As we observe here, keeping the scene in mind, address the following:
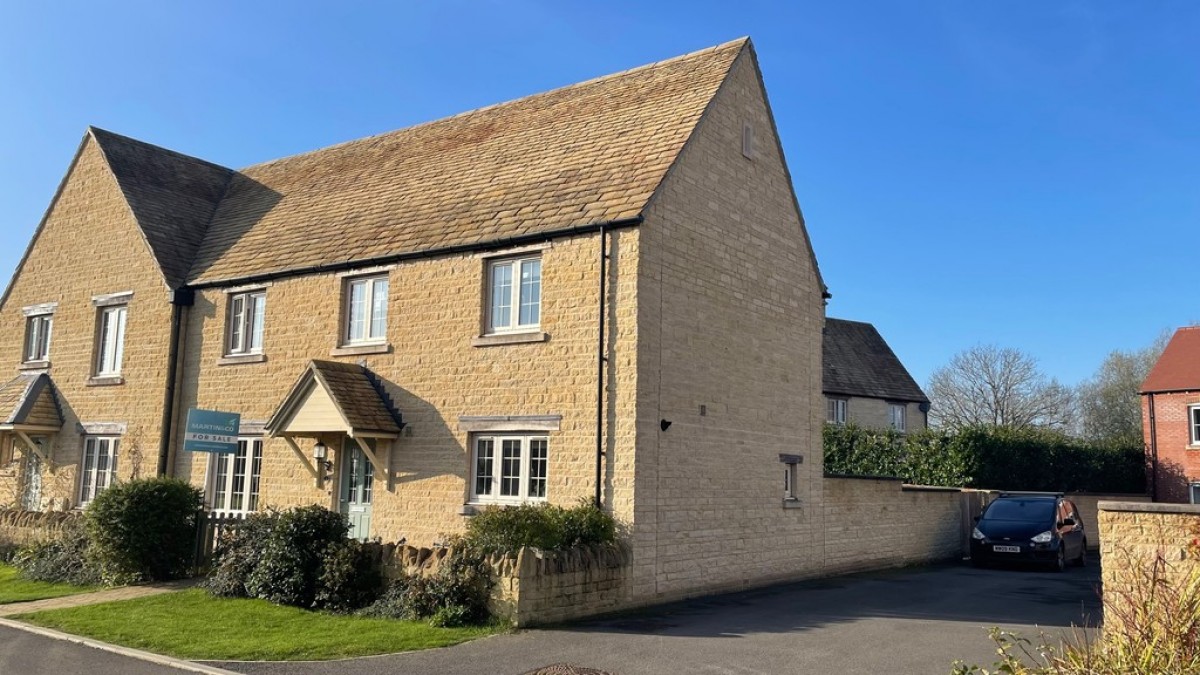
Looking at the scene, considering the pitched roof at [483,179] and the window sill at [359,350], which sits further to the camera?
the window sill at [359,350]

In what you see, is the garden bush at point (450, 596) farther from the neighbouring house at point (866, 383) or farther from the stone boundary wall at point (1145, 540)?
the neighbouring house at point (866, 383)

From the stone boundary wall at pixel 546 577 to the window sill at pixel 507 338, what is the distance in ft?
12.4

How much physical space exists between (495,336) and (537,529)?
164 inches

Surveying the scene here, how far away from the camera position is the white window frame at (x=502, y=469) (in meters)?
15.6

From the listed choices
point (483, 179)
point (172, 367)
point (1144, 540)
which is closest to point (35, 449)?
point (172, 367)

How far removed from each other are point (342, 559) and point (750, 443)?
7497 mm

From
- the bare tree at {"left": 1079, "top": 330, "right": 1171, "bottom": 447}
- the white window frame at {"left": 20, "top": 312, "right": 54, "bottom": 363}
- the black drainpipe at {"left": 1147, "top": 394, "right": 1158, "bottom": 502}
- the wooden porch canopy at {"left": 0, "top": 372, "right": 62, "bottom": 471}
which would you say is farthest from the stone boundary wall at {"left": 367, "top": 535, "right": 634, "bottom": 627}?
the bare tree at {"left": 1079, "top": 330, "right": 1171, "bottom": 447}

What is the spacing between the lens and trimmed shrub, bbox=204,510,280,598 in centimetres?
1482

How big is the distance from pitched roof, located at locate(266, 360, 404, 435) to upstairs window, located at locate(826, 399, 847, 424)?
28.2 m

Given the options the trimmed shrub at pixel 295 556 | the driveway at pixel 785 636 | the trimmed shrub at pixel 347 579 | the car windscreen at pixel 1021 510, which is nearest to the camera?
the driveway at pixel 785 636

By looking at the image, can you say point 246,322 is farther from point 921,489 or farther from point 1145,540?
point 1145,540

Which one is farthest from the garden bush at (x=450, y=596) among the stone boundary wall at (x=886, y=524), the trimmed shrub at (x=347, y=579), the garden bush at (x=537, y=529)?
the stone boundary wall at (x=886, y=524)

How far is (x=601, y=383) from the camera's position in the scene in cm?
1491

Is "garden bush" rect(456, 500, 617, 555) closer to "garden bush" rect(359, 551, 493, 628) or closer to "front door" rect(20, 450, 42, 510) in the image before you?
"garden bush" rect(359, 551, 493, 628)
